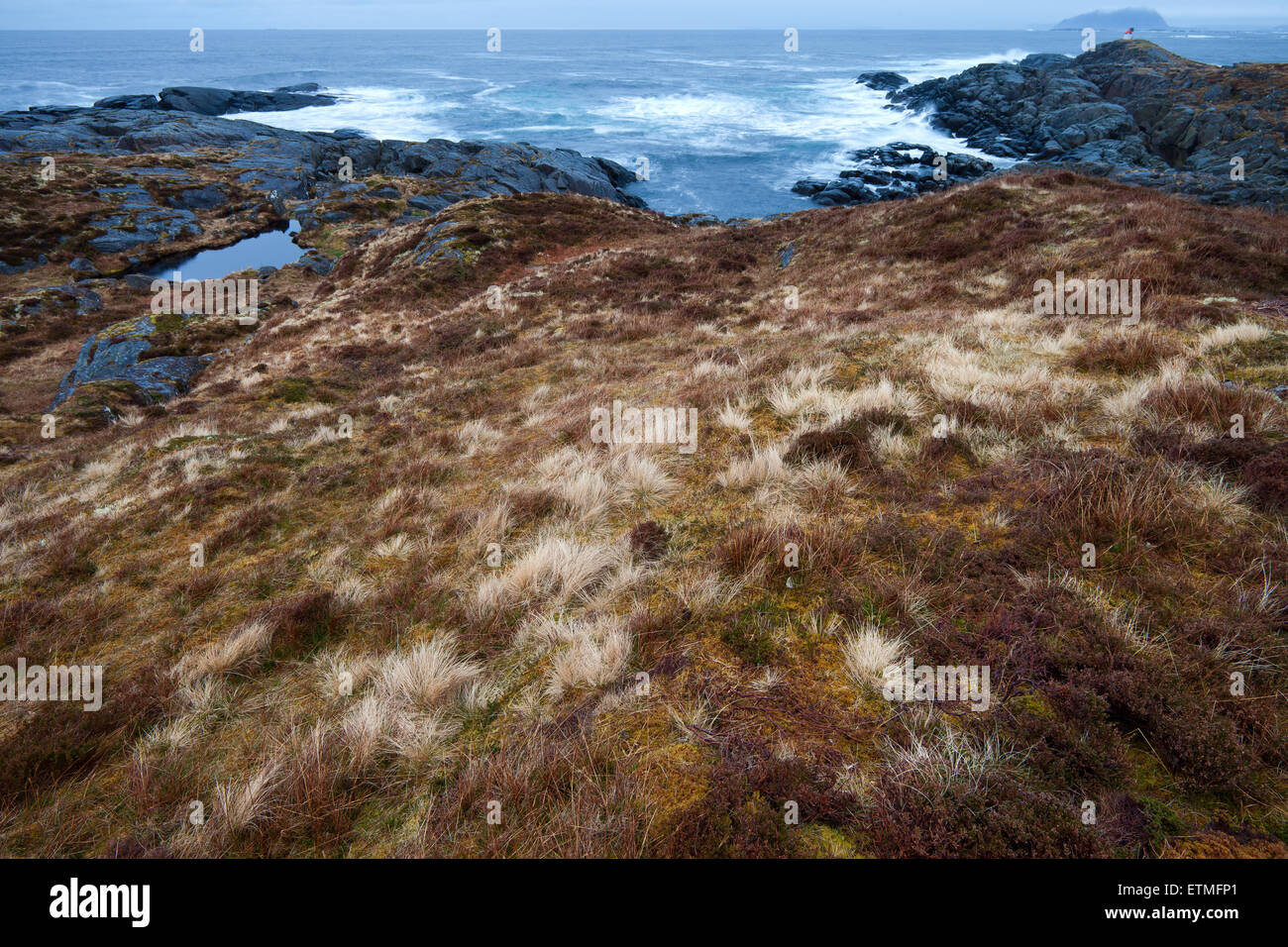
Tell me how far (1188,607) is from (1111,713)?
1113 millimetres

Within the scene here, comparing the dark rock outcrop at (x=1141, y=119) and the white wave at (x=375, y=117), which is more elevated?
the white wave at (x=375, y=117)

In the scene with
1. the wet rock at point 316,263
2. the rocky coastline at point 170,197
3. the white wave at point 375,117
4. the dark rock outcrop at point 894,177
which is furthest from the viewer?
the white wave at point 375,117

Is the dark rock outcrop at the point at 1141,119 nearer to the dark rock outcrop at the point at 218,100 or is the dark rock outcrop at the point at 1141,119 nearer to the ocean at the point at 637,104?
the ocean at the point at 637,104

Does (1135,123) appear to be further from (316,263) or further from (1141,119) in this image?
(316,263)

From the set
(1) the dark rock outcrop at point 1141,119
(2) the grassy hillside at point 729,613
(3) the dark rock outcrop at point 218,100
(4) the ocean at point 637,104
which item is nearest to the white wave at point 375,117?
(4) the ocean at point 637,104

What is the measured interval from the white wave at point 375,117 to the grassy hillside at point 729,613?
103808 mm

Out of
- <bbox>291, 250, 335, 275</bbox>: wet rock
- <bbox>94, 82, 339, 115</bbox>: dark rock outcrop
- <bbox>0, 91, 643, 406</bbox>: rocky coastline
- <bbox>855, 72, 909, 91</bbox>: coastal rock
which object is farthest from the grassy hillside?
<bbox>855, 72, 909, 91</bbox>: coastal rock

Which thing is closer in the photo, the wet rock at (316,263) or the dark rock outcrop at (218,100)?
the wet rock at (316,263)

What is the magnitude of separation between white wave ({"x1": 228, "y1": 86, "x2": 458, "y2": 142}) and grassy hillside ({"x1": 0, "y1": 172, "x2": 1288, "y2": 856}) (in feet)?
341

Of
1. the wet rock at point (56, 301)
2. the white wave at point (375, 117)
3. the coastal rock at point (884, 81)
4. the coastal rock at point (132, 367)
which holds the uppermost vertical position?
the coastal rock at point (884, 81)

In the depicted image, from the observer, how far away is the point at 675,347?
537 inches

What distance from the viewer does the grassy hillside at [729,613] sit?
8.22 ft
